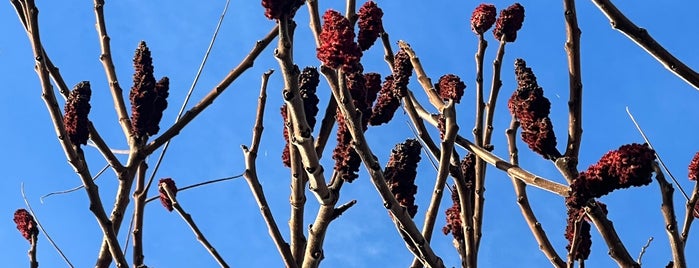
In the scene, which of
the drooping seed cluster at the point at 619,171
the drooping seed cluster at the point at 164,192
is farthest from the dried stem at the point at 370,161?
the drooping seed cluster at the point at 164,192

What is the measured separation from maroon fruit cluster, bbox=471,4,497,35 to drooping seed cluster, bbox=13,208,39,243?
1791mm

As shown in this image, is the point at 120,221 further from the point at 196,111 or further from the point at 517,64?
the point at 517,64

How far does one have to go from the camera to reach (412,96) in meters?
3.41

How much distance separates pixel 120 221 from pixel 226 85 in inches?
24.0

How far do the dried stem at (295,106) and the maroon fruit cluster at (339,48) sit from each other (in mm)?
77

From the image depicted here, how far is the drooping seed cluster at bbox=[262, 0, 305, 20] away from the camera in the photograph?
1796 millimetres

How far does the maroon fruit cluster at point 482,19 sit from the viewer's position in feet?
11.0

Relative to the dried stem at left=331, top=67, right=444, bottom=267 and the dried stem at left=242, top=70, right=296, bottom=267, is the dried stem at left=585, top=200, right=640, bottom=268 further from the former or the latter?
the dried stem at left=242, top=70, right=296, bottom=267

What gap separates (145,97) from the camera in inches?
116

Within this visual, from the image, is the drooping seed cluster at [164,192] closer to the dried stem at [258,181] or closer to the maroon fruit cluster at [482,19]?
the dried stem at [258,181]

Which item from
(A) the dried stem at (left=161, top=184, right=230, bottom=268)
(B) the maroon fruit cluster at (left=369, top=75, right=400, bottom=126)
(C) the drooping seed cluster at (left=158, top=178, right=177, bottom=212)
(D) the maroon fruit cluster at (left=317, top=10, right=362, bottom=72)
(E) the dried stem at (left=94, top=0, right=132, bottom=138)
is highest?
(E) the dried stem at (left=94, top=0, right=132, bottom=138)

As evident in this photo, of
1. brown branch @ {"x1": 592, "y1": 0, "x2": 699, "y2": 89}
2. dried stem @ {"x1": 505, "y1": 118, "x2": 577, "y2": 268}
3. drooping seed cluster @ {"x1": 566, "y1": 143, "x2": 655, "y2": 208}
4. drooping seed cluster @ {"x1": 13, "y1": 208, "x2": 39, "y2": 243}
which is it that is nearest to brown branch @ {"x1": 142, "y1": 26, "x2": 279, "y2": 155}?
drooping seed cluster @ {"x1": 13, "y1": 208, "x2": 39, "y2": 243}

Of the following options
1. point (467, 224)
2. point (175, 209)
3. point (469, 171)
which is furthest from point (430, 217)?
point (175, 209)

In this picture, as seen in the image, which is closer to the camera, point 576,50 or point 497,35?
point 576,50
